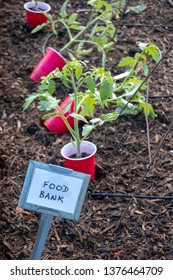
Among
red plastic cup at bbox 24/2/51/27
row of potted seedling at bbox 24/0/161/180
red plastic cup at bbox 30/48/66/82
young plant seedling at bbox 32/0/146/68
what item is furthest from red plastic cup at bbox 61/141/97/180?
red plastic cup at bbox 24/2/51/27

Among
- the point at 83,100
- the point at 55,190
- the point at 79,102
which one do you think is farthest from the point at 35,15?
the point at 55,190

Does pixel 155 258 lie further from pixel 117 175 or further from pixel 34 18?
pixel 34 18

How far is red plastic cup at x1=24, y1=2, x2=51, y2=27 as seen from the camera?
355 cm

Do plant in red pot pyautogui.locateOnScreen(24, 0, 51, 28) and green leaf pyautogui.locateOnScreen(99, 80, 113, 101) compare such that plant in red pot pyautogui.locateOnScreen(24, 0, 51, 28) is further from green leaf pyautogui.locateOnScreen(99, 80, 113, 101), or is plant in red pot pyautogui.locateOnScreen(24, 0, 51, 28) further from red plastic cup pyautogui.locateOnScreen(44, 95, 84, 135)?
green leaf pyautogui.locateOnScreen(99, 80, 113, 101)

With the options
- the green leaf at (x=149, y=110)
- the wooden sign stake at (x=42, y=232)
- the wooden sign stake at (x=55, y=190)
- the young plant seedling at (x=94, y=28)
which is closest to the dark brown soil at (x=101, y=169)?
the green leaf at (x=149, y=110)

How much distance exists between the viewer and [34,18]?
11.8ft

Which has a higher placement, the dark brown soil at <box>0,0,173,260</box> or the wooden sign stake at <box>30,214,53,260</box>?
the wooden sign stake at <box>30,214,53,260</box>

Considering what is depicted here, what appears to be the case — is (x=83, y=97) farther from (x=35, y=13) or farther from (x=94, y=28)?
(x=35, y=13)

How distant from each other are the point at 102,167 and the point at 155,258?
0.56 meters

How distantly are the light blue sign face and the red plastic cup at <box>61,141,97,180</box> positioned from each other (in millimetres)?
645

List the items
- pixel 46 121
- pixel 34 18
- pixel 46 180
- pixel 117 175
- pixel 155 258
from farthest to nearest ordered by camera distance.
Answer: pixel 34 18, pixel 46 121, pixel 117 175, pixel 155 258, pixel 46 180
